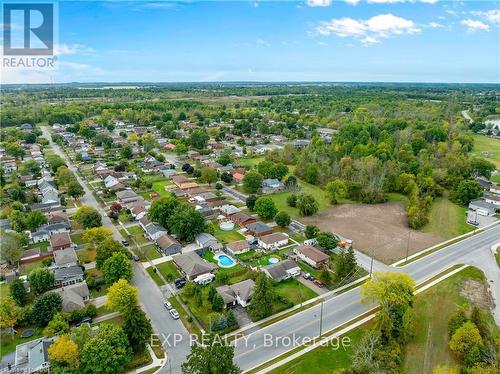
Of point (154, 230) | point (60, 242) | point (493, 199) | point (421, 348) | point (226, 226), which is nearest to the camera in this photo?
point (421, 348)

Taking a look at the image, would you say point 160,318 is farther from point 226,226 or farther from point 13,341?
point 226,226

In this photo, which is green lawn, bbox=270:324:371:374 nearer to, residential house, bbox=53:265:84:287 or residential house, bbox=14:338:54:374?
residential house, bbox=14:338:54:374

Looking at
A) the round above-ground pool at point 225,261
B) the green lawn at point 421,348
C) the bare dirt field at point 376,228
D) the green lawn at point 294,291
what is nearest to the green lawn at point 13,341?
the round above-ground pool at point 225,261

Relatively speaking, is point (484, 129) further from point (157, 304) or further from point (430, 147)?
point (157, 304)

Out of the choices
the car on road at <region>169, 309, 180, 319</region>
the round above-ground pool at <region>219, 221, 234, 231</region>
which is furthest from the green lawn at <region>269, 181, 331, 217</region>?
the car on road at <region>169, 309, 180, 319</region>

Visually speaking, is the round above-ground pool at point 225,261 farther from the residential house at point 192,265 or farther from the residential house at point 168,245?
the residential house at point 168,245

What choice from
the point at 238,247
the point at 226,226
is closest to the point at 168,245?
the point at 238,247
